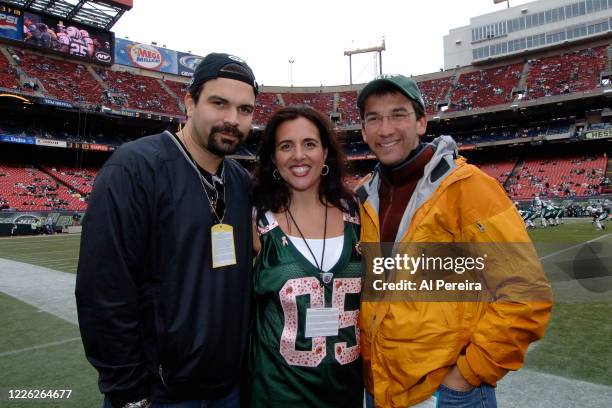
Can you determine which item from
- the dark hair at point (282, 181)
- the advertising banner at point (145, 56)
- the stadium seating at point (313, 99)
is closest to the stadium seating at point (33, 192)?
the advertising banner at point (145, 56)

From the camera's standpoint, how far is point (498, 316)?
1.64m

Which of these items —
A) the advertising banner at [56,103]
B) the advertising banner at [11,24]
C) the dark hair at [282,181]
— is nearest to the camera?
the dark hair at [282,181]

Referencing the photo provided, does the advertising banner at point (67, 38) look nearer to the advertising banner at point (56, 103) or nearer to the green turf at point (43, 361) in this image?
the advertising banner at point (56, 103)

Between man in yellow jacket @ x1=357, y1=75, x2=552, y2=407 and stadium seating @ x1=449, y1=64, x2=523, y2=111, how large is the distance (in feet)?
144

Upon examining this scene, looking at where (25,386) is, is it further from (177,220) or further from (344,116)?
(344,116)

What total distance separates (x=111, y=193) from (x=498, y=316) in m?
1.65

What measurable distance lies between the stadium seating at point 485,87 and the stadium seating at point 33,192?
36.9 metres

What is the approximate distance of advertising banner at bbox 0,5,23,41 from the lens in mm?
34775

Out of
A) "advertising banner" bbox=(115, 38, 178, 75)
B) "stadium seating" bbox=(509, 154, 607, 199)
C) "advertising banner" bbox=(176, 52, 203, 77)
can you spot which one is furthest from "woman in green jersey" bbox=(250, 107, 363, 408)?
"advertising banner" bbox=(176, 52, 203, 77)

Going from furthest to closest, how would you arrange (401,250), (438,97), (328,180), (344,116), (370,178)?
(344,116) → (438,97) → (328,180) → (370,178) → (401,250)

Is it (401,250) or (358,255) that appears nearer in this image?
(401,250)

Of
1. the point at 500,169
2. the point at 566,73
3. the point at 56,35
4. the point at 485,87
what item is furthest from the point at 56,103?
the point at 566,73

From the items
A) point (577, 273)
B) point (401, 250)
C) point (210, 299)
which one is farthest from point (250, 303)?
point (577, 273)

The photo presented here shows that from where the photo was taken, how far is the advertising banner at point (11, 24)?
34775 mm
